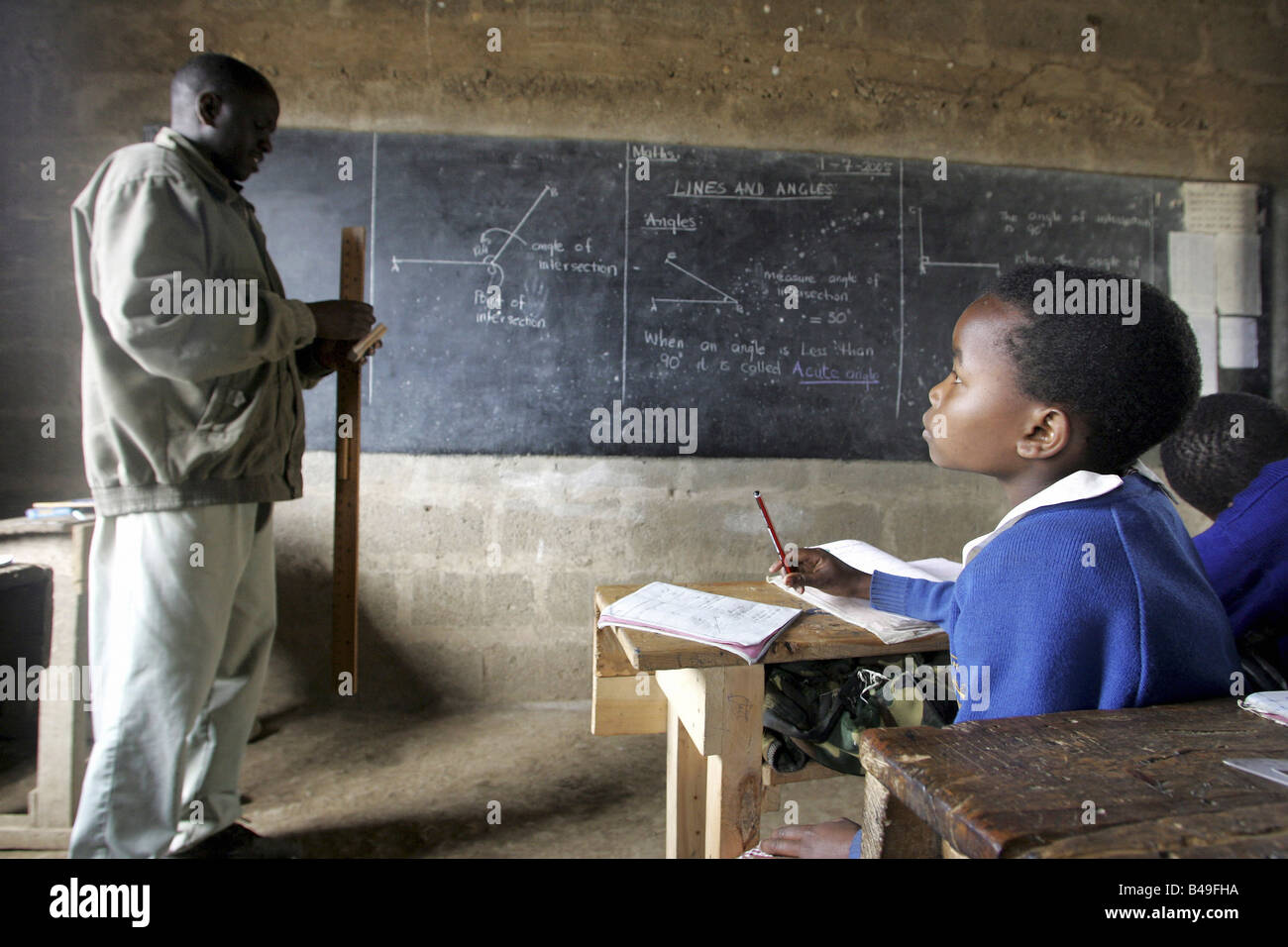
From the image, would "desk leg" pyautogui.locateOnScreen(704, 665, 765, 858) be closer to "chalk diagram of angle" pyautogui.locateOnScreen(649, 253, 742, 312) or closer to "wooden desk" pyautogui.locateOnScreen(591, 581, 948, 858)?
"wooden desk" pyautogui.locateOnScreen(591, 581, 948, 858)

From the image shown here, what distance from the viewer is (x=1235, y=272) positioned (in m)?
3.47

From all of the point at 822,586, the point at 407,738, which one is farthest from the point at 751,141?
the point at 407,738

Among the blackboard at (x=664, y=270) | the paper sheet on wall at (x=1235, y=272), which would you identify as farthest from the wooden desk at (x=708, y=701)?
the paper sheet on wall at (x=1235, y=272)

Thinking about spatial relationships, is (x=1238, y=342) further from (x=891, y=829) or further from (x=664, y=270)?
(x=891, y=829)

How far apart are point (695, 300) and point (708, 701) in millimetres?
2214

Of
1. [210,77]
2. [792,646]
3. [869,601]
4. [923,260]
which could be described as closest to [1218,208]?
[923,260]

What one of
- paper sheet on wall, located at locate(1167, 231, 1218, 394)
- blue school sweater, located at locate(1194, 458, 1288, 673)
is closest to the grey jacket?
blue school sweater, located at locate(1194, 458, 1288, 673)

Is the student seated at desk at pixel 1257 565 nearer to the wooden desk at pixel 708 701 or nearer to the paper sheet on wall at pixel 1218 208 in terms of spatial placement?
the wooden desk at pixel 708 701

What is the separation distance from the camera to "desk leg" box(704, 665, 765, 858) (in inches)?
50.7

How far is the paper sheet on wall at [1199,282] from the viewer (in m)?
3.44

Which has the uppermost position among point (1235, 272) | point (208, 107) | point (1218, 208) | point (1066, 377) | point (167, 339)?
point (1218, 208)

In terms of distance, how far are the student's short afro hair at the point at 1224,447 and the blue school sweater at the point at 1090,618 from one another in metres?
0.77

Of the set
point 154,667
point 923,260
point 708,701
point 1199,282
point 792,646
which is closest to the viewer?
point 792,646

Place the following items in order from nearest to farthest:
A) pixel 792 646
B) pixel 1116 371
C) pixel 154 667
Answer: pixel 1116 371 → pixel 792 646 → pixel 154 667
